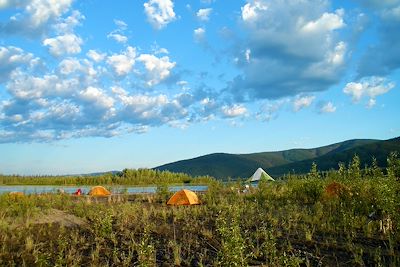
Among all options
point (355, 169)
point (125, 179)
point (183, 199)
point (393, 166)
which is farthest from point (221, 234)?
point (125, 179)

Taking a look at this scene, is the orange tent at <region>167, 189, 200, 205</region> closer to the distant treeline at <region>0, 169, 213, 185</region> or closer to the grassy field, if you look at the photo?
the grassy field

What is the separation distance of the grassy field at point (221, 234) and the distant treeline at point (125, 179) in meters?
38.8

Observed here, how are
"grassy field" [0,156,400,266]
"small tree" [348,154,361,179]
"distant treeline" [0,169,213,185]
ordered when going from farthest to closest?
"distant treeline" [0,169,213,185]
"small tree" [348,154,361,179]
"grassy field" [0,156,400,266]

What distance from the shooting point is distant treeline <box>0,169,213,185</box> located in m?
56.4

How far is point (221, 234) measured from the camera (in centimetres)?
1022

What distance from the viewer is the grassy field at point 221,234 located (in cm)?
864

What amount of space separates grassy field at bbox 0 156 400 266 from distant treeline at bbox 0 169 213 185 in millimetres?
38764

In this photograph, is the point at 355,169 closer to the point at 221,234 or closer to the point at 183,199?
the point at 221,234

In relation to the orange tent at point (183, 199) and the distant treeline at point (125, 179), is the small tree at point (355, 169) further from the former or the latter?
the distant treeline at point (125, 179)

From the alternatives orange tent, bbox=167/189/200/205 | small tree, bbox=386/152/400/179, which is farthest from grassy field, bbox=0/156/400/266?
orange tent, bbox=167/189/200/205

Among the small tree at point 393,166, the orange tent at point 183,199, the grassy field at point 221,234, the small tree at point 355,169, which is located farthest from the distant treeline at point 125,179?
the small tree at point 393,166

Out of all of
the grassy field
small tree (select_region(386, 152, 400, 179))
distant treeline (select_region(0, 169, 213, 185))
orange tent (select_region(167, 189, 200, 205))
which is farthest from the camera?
distant treeline (select_region(0, 169, 213, 185))

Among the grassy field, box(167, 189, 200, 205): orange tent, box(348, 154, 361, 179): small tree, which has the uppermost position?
box(348, 154, 361, 179): small tree

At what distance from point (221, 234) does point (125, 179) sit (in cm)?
4819
